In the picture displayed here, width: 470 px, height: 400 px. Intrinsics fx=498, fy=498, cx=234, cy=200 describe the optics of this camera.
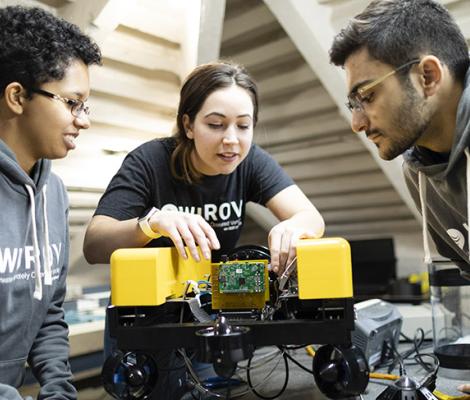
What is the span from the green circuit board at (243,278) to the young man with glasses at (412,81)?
0.47 meters

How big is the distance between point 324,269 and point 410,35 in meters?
0.61

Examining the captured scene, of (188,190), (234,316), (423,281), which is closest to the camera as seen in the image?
(234,316)

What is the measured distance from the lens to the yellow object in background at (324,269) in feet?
2.70

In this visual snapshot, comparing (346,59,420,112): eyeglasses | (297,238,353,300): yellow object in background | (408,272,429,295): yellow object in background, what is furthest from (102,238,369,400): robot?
(408,272,429,295): yellow object in background

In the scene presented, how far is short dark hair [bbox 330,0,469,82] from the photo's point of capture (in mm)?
1117

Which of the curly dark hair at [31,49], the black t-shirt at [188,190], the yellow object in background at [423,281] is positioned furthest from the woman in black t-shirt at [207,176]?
the yellow object in background at [423,281]

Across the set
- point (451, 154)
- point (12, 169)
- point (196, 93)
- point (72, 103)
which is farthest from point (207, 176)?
point (451, 154)

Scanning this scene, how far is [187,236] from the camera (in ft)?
3.23

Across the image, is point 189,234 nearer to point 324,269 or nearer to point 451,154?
point 324,269

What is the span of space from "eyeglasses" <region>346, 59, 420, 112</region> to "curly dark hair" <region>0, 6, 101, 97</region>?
0.67 meters

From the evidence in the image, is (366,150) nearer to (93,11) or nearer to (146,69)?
(146,69)

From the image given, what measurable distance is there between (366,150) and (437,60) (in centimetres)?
180

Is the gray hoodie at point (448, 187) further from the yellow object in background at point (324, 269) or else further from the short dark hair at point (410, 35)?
the yellow object in background at point (324, 269)

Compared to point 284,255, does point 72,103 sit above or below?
above
